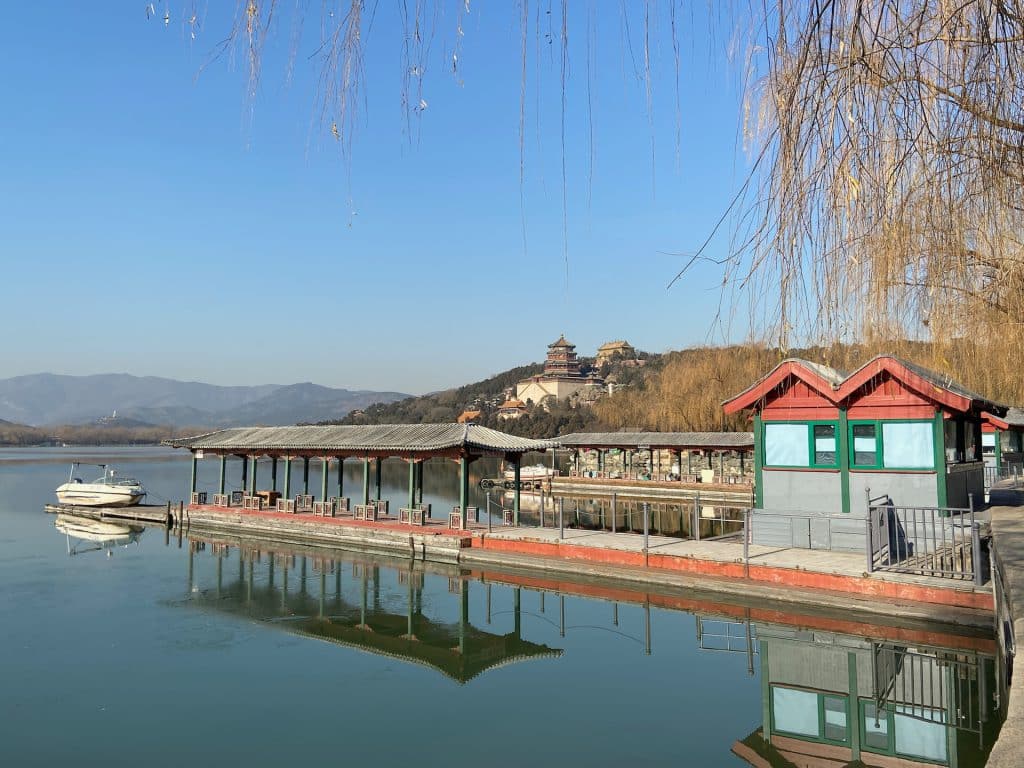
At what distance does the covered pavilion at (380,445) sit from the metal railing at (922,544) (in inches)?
370

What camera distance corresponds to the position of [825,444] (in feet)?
44.1

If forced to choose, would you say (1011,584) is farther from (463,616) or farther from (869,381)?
(463,616)

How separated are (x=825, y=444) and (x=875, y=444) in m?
0.84

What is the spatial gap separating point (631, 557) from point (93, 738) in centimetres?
931

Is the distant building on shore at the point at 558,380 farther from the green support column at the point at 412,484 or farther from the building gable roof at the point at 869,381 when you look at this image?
the building gable roof at the point at 869,381

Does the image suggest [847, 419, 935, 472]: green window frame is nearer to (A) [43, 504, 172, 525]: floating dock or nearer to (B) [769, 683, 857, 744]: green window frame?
(B) [769, 683, 857, 744]: green window frame

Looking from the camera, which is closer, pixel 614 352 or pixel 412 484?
pixel 412 484

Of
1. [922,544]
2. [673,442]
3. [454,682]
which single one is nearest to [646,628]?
[454,682]

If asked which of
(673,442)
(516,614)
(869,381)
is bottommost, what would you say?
(516,614)

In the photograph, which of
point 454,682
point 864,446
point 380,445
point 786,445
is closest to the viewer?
point 454,682

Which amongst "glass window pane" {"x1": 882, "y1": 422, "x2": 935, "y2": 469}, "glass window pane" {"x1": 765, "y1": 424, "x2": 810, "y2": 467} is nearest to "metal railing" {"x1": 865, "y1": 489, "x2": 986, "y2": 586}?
"glass window pane" {"x1": 882, "y1": 422, "x2": 935, "y2": 469}

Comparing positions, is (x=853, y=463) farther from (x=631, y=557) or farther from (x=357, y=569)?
(x=357, y=569)

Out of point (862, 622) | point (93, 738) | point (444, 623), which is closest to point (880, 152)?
point (93, 738)

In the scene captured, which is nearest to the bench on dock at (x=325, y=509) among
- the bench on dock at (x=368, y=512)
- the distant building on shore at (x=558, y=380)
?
the bench on dock at (x=368, y=512)
